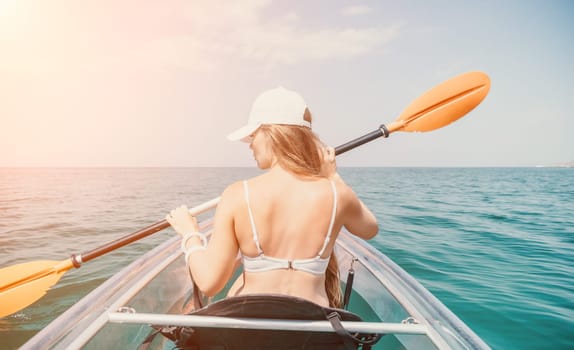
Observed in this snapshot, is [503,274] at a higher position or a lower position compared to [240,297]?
lower

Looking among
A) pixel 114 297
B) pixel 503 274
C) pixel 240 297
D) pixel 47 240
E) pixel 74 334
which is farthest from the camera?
pixel 47 240

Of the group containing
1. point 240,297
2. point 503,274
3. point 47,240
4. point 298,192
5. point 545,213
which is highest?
point 298,192

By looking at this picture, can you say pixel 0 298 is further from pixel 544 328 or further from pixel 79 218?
pixel 79 218

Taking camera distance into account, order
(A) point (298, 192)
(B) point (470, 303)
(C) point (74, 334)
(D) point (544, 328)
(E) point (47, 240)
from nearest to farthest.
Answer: (A) point (298, 192)
(C) point (74, 334)
(D) point (544, 328)
(B) point (470, 303)
(E) point (47, 240)

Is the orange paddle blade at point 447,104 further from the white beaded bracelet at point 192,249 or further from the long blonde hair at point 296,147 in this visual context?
the white beaded bracelet at point 192,249

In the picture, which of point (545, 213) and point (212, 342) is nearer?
point (212, 342)

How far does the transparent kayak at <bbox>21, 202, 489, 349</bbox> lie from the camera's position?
1355mm

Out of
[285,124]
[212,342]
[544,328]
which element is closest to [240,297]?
[212,342]

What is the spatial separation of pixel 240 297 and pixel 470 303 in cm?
413

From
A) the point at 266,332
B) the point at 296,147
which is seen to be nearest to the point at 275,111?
the point at 296,147

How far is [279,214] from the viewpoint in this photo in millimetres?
1339

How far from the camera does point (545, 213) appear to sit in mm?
11555

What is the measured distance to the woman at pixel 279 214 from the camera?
1319 mm

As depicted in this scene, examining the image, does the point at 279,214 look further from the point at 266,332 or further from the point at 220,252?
the point at 266,332
